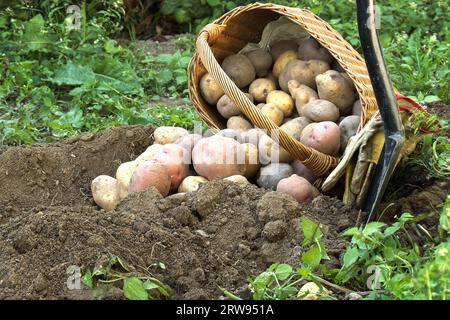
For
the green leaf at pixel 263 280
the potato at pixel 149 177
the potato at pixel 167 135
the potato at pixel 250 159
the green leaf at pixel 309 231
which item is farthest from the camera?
the potato at pixel 167 135

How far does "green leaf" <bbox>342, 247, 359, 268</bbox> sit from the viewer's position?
9.31ft

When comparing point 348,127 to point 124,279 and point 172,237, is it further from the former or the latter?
point 124,279

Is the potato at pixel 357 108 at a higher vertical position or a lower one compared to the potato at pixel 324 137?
higher

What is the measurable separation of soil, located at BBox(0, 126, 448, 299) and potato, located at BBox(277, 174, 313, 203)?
0.16 m

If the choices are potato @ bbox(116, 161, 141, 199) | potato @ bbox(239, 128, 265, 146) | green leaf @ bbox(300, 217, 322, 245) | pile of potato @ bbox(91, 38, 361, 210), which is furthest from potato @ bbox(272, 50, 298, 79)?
green leaf @ bbox(300, 217, 322, 245)

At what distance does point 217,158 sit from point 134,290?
1247 mm

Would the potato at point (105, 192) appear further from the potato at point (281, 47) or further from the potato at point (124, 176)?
the potato at point (281, 47)

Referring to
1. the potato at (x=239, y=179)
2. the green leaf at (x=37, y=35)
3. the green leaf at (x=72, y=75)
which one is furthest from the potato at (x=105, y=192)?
the green leaf at (x=37, y=35)

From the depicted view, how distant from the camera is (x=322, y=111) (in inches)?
158

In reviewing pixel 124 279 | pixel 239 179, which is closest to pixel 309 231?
pixel 124 279

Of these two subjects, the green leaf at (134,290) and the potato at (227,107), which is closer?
the green leaf at (134,290)

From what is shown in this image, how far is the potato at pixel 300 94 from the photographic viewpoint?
4152 millimetres

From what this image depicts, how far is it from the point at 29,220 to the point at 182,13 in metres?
4.28
